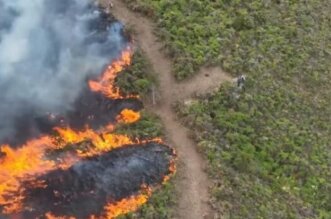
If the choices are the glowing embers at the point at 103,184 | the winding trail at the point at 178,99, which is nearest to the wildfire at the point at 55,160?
the glowing embers at the point at 103,184

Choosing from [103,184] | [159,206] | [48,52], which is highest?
[48,52]

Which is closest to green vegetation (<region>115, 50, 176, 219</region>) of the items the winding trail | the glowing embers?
the glowing embers

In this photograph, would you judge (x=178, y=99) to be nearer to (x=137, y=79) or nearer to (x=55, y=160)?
(x=137, y=79)

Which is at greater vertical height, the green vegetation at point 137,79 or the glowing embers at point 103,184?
the green vegetation at point 137,79

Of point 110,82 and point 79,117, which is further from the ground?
point 110,82

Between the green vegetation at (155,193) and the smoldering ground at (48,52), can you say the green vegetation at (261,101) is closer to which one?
the green vegetation at (155,193)

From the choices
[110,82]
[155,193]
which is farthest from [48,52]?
[155,193]
